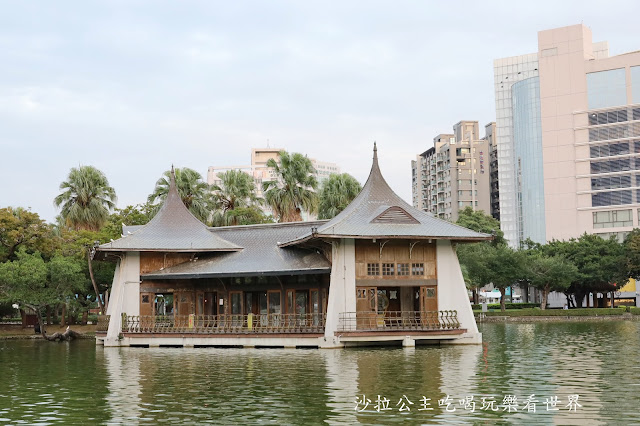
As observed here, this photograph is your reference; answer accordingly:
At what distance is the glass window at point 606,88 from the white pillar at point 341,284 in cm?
7950

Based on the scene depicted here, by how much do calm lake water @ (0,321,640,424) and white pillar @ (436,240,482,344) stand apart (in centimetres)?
266

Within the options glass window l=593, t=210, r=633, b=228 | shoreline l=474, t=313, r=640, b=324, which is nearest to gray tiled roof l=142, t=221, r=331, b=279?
shoreline l=474, t=313, r=640, b=324

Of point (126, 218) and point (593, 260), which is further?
point (593, 260)

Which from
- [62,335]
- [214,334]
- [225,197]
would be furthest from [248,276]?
[225,197]

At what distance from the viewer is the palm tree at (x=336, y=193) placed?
190ft

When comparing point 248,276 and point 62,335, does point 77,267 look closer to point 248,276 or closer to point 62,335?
point 62,335

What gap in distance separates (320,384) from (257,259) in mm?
19437

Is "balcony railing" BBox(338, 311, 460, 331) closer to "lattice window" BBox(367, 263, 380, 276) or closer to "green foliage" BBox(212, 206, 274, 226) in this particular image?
"lattice window" BBox(367, 263, 380, 276)

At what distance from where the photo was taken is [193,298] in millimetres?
43281

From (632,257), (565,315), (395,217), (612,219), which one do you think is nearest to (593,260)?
(632,257)

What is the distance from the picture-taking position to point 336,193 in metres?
58.2

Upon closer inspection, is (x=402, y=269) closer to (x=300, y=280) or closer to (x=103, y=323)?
(x=300, y=280)

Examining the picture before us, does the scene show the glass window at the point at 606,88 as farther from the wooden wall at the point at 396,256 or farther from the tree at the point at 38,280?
the tree at the point at 38,280

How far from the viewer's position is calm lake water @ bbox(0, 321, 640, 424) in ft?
51.0
